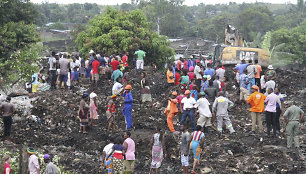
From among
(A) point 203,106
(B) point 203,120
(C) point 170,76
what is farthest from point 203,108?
(C) point 170,76

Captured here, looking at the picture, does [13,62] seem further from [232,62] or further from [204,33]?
[204,33]

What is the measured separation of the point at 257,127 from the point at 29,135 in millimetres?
7265

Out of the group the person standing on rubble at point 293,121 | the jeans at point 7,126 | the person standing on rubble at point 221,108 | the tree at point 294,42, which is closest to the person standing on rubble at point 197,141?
the person standing on rubble at point 221,108

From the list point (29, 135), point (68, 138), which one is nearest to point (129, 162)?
point (68, 138)

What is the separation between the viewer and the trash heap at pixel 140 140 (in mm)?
11109

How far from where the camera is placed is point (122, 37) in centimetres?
2356

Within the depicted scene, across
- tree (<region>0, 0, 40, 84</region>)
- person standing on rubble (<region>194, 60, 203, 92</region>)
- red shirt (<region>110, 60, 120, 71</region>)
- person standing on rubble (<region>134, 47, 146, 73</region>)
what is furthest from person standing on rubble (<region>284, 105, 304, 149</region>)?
person standing on rubble (<region>134, 47, 146, 73</region>)

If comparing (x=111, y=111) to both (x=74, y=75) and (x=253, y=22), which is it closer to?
(x=74, y=75)

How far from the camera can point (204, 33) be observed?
240 ft

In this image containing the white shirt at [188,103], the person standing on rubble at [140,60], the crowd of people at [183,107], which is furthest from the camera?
the person standing on rubble at [140,60]

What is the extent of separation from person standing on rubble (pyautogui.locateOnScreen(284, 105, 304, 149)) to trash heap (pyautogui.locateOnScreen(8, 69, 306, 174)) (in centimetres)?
34

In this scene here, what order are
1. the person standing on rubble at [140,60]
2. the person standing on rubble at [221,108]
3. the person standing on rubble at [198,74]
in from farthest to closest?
the person standing on rubble at [140,60] → the person standing on rubble at [198,74] → the person standing on rubble at [221,108]

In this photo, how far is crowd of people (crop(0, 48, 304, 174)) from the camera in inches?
400

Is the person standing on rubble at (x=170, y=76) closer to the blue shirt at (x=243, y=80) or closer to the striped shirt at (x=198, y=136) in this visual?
the blue shirt at (x=243, y=80)
